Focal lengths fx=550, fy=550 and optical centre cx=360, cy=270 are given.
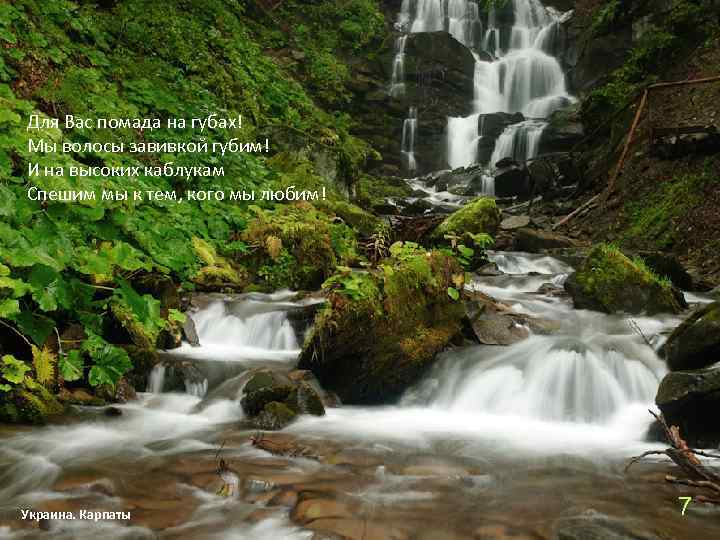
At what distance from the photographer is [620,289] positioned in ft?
24.3

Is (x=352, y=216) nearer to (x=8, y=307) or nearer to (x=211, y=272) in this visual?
(x=211, y=272)

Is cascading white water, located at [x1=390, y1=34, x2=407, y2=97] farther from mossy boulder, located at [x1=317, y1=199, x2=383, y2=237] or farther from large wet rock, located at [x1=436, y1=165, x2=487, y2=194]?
mossy boulder, located at [x1=317, y1=199, x2=383, y2=237]

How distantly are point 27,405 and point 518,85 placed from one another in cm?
2740

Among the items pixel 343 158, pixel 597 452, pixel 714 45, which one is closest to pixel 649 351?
pixel 597 452

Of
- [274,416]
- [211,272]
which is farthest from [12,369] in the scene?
[211,272]

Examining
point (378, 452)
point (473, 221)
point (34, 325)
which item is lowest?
point (378, 452)

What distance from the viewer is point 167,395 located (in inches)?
202

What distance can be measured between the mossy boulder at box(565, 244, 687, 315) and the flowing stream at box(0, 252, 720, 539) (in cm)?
56

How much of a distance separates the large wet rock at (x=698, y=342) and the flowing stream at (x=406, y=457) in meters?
0.45

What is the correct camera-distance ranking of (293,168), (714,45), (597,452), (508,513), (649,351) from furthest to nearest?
(714,45), (293,168), (649,351), (597,452), (508,513)

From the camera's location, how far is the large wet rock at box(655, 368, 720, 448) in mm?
4004

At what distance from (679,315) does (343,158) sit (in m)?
7.58

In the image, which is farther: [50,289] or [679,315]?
[679,315]

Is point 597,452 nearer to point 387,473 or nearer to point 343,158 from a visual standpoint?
point 387,473
